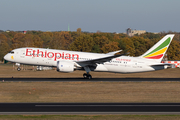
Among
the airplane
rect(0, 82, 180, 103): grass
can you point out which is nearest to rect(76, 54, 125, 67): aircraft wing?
the airplane

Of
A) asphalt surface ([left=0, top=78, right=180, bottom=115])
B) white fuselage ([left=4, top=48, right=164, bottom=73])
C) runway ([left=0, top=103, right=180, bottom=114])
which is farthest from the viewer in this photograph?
white fuselage ([left=4, top=48, right=164, bottom=73])

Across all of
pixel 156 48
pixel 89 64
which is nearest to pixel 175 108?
pixel 89 64

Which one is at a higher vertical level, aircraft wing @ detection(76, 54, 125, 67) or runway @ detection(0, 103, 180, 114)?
aircraft wing @ detection(76, 54, 125, 67)

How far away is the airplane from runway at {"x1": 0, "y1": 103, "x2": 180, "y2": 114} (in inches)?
676

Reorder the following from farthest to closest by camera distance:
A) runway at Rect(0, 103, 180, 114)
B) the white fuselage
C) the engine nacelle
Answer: the white fuselage, the engine nacelle, runway at Rect(0, 103, 180, 114)

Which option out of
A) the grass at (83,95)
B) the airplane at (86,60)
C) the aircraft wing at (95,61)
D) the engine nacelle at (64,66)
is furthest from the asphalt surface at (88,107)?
the aircraft wing at (95,61)

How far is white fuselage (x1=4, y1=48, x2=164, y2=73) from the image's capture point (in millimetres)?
37906

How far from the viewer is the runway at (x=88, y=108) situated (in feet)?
55.4

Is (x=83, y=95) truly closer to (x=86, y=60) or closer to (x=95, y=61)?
A: (x=95, y=61)

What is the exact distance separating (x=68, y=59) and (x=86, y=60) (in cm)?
266

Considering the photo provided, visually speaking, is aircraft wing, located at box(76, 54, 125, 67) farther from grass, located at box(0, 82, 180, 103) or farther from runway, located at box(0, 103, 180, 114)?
runway, located at box(0, 103, 180, 114)
